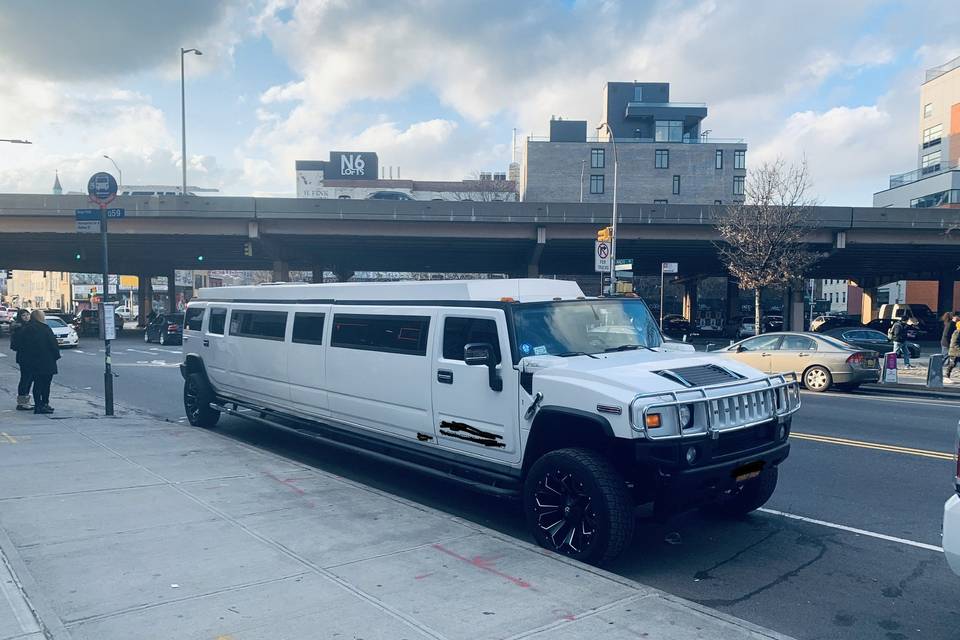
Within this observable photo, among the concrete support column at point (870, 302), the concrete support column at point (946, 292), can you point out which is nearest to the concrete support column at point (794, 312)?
the concrete support column at point (946, 292)

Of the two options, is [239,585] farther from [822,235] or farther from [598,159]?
[598,159]

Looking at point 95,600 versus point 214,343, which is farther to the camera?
point 214,343

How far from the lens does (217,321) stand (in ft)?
36.0

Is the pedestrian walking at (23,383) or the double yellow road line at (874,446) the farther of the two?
Result: the pedestrian walking at (23,383)

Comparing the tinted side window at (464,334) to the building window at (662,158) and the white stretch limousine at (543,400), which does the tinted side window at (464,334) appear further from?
the building window at (662,158)

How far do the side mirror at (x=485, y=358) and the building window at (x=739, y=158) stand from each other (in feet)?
242

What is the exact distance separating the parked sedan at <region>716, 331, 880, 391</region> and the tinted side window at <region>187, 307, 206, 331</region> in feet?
39.1

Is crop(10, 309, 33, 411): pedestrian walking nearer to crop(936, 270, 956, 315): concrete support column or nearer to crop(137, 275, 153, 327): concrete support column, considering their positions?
crop(137, 275, 153, 327): concrete support column

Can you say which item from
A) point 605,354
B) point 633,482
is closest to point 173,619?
point 633,482

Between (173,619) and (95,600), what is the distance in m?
0.64

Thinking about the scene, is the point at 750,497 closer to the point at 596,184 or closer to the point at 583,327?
the point at 583,327

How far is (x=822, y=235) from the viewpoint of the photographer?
→ 3822 cm

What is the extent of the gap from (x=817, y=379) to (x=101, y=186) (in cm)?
1523

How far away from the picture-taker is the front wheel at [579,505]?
505cm
